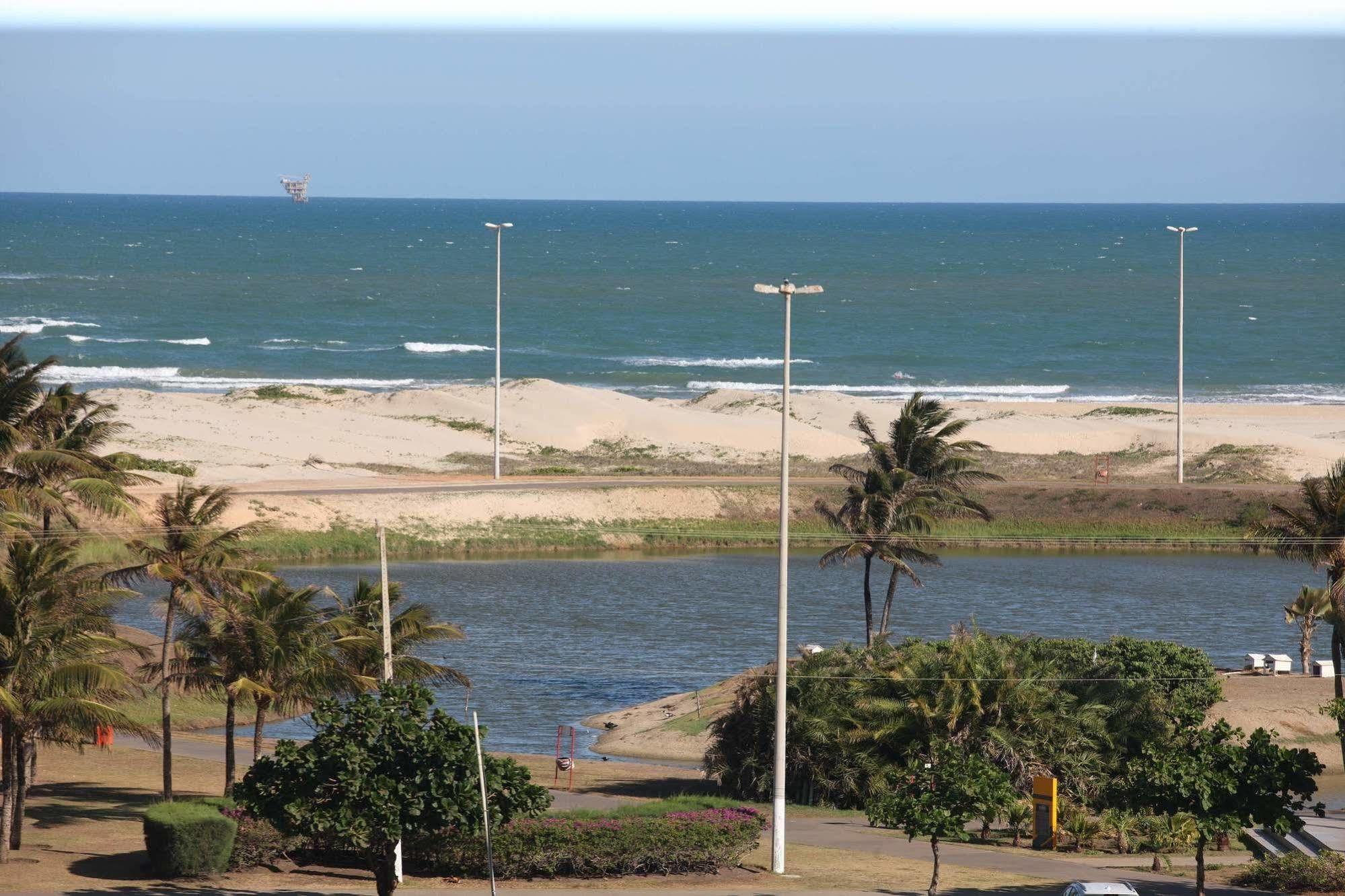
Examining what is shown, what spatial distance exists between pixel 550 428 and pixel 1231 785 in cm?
6185

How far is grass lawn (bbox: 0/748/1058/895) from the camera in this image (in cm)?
2705

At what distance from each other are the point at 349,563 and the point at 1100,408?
5359cm

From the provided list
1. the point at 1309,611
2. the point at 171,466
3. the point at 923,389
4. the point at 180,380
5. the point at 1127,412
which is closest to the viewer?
the point at 1309,611

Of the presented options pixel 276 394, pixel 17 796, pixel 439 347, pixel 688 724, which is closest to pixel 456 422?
pixel 276 394

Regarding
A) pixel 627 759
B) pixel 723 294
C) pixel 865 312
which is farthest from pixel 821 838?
pixel 723 294

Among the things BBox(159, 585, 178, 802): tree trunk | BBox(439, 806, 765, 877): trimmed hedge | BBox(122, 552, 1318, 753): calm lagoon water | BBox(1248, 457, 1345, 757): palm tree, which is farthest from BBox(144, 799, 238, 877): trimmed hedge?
BBox(1248, 457, 1345, 757): palm tree

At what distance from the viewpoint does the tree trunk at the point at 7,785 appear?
27.5 metres

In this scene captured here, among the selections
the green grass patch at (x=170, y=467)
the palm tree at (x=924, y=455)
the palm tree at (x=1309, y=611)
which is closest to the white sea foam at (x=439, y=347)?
the green grass patch at (x=170, y=467)

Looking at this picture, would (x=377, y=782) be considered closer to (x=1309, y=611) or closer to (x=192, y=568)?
(x=192, y=568)

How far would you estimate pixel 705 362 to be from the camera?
12900 centimetres

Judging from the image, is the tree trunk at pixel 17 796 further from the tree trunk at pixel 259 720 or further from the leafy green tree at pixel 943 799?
the leafy green tree at pixel 943 799

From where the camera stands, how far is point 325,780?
2350 cm

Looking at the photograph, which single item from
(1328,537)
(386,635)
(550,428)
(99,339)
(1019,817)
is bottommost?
(1019,817)

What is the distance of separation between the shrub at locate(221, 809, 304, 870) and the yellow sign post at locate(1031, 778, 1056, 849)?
44.8 ft
